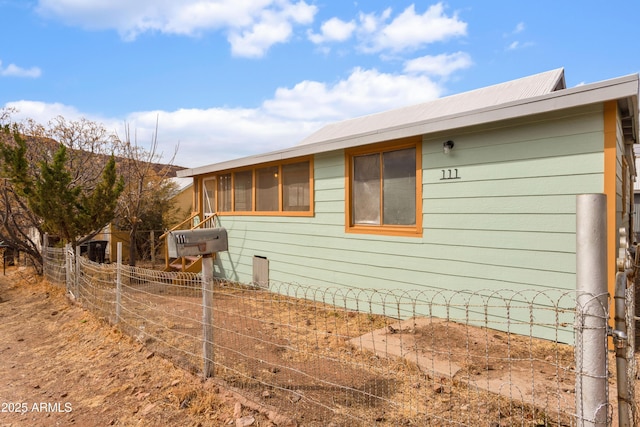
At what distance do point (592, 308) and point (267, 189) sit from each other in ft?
22.9

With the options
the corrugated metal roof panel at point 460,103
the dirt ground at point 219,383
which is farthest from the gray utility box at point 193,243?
the corrugated metal roof panel at point 460,103

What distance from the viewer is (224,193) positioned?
940 cm

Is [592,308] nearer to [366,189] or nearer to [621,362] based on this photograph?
[621,362]

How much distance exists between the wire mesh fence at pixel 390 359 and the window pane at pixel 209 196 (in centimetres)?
424

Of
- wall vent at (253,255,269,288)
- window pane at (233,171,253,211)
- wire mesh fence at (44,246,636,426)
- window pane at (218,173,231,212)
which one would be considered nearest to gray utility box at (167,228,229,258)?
wire mesh fence at (44,246,636,426)

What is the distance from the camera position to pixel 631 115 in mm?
4465

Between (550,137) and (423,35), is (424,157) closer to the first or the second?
(550,137)

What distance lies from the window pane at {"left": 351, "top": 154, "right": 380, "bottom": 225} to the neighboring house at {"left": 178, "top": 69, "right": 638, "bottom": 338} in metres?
0.02

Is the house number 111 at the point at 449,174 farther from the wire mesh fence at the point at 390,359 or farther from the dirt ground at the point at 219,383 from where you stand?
the dirt ground at the point at 219,383

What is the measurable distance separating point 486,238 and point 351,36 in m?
5.62

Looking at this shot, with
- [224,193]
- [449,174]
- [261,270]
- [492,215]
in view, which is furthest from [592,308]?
[224,193]

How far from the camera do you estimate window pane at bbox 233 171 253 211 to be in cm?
851

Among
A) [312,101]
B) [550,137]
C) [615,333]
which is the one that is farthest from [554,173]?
[312,101]

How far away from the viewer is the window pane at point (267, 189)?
777 centimetres
